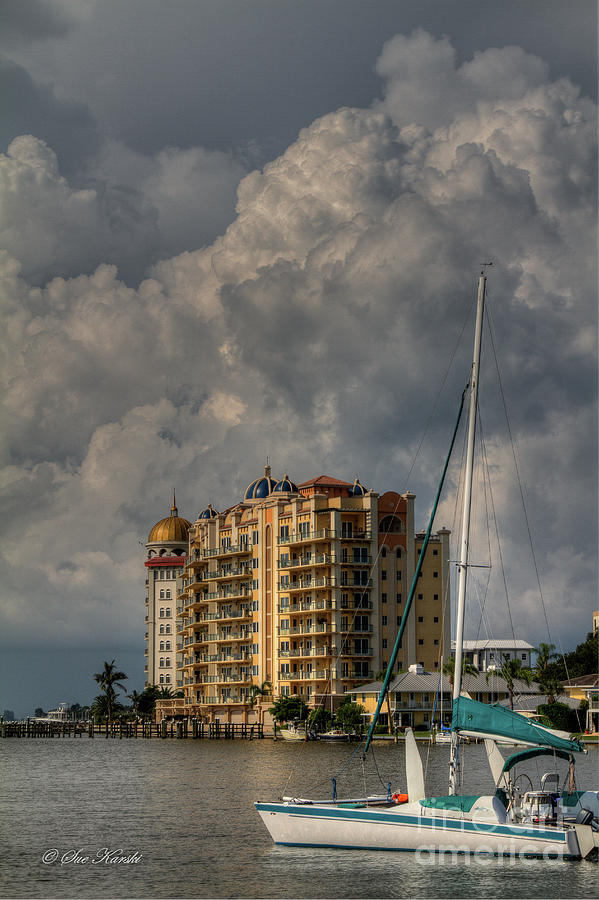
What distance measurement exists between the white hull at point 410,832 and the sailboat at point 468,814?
0.03m

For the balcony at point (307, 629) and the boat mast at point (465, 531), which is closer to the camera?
the boat mast at point (465, 531)

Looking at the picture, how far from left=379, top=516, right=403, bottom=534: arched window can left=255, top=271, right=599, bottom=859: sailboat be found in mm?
107852

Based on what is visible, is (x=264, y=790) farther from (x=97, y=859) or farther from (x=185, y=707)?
(x=185, y=707)

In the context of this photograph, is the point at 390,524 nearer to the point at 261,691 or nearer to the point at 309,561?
the point at 309,561

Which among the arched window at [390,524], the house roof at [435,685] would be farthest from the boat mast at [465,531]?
the arched window at [390,524]

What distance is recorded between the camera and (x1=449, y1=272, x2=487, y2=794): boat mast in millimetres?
39281

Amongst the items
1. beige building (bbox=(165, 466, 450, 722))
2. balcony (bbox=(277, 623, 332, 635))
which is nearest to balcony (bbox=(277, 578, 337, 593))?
beige building (bbox=(165, 466, 450, 722))

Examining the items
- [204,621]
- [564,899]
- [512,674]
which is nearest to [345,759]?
[512,674]

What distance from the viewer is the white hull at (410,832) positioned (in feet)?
118

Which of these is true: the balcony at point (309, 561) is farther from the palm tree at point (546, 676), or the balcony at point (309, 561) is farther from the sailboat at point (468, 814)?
the sailboat at point (468, 814)

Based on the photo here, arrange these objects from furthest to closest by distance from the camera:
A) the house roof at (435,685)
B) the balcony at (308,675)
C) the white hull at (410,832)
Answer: the balcony at (308,675), the house roof at (435,685), the white hull at (410,832)

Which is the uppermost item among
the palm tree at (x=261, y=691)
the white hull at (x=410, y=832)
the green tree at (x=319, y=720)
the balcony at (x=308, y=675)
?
the white hull at (x=410, y=832)

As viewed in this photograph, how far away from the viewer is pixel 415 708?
5002 inches

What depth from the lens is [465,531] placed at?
136ft
